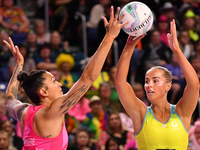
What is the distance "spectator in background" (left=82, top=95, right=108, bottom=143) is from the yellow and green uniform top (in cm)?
285

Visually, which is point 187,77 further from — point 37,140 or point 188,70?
point 37,140

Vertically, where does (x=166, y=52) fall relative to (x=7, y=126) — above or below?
above

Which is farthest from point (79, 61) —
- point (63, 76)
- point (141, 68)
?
point (141, 68)

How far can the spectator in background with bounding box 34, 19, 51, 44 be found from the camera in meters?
7.69

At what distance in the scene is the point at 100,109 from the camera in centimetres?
654

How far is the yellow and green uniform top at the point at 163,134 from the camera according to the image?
338 centimetres

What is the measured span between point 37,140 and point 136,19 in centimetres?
151

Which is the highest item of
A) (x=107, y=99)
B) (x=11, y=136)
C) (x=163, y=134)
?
(x=163, y=134)

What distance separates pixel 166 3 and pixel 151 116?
623 centimetres

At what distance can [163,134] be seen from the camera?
3.40m

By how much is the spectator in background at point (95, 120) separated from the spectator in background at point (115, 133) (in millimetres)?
221

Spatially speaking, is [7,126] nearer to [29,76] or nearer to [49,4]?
[29,76]

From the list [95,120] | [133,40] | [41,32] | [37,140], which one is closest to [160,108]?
[133,40]

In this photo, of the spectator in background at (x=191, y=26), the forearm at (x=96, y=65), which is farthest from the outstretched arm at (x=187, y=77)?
the spectator in background at (x=191, y=26)
